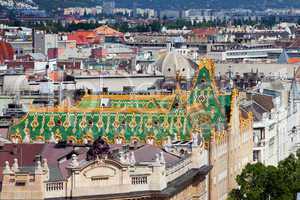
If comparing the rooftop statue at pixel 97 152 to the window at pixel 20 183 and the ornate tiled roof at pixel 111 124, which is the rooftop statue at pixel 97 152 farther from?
the ornate tiled roof at pixel 111 124

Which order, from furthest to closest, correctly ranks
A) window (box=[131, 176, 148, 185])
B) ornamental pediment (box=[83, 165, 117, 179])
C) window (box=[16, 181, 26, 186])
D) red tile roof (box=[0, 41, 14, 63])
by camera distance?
red tile roof (box=[0, 41, 14, 63])
window (box=[131, 176, 148, 185])
ornamental pediment (box=[83, 165, 117, 179])
window (box=[16, 181, 26, 186])

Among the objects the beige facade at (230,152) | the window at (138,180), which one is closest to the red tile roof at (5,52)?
the beige facade at (230,152)

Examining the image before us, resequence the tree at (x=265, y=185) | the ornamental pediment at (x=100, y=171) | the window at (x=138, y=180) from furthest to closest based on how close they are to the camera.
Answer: the tree at (x=265, y=185) → the window at (x=138, y=180) → the ornamental pediment at (x=100, y=171)

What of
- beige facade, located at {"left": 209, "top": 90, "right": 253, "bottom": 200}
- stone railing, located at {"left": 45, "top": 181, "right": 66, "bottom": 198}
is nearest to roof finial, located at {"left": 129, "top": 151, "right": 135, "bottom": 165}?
stone railing, located at {"left": 45, "top": 181, "right": 66, "bottom": 198}

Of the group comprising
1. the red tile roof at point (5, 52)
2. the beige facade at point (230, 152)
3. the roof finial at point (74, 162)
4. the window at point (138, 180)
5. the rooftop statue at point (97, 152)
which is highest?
the rooftop statue at point (97, 152)

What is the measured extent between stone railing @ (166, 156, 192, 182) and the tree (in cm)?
566

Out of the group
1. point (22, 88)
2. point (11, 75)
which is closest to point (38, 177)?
point (22, 88)

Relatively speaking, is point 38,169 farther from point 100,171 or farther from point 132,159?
point 132,159

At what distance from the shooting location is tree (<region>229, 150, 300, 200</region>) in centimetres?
7862

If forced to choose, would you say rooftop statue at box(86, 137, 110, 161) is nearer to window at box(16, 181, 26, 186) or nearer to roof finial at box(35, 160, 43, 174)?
roof finial at box(35, 160, 43, 174)

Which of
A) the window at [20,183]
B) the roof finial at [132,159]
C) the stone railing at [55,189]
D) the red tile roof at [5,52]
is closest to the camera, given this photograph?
the window at [20,183]

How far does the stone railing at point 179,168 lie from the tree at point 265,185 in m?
5.66

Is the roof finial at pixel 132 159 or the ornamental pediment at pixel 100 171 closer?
the ornamental pediment at pixel 100 171

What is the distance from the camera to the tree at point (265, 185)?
78625mm
